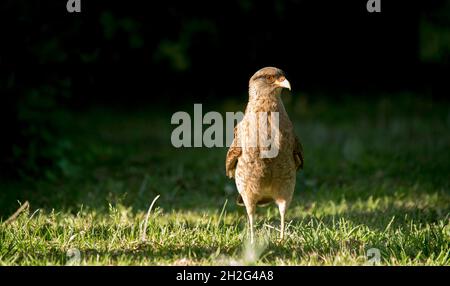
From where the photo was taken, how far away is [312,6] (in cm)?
1349

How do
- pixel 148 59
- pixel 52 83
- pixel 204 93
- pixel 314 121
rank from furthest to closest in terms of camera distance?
pixel 204 93, pixel 148 59, pixel 314 121, pixel 52 83

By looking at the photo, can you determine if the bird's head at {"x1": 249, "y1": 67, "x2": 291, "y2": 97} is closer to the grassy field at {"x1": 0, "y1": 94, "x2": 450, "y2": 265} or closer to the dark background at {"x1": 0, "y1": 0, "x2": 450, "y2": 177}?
the grassy field at {"x1": 0, "y1": 94, "x2": 450, "y2": 265}

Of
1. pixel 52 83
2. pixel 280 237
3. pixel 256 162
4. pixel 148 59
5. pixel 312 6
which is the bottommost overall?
pixel 280 237

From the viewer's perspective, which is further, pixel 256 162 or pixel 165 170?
pixel 165 170

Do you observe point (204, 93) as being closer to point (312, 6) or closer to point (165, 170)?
point (312, 6)

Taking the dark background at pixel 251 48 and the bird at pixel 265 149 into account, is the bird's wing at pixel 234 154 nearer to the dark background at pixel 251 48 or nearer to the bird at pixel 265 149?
the bird at pixel 265 149

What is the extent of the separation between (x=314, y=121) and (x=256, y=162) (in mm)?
7024

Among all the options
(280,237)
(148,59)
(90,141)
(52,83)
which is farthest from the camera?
(148,59)

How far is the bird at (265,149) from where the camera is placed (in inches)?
192

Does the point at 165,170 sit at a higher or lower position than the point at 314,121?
lower

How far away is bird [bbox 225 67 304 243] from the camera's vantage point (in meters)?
4.88

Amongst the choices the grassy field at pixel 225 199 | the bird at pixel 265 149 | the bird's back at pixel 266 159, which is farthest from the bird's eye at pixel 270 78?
the grassy field at pixel 225 199

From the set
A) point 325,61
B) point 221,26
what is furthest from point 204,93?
point 325,61

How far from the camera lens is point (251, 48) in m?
13.2
